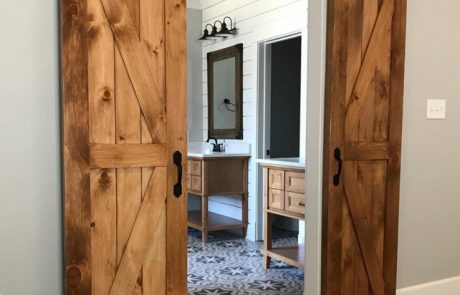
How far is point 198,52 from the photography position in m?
5.54

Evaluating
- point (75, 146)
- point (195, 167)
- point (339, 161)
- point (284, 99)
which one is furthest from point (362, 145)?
point (284, 99)

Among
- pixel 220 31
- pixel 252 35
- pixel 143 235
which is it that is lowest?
pixel 143 235

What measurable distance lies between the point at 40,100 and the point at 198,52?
396 cm

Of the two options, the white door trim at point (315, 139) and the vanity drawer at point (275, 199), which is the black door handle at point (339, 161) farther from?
the vanity drawer at point (275, 199)

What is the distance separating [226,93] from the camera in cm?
512

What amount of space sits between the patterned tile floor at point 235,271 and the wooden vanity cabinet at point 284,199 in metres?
0.16

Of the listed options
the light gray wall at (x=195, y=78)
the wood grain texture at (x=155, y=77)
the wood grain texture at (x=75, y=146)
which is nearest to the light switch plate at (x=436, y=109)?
the wood grain texture at (x=155, y=77)

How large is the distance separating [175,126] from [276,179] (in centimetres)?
168

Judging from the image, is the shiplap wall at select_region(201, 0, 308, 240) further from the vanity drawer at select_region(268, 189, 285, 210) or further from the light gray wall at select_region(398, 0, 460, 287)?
the light gray wall at select_region(398, 0, 460, 287)

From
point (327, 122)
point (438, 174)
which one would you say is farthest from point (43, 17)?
point (438, 174)

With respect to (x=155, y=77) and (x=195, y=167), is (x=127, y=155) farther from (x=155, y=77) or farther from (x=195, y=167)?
(x=195, y=167)

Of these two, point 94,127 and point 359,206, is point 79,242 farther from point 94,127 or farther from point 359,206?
point 359,206

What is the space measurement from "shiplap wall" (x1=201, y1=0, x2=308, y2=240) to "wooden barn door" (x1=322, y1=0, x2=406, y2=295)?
158 centimetres

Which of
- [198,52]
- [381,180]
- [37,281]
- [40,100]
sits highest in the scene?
[198,52]
